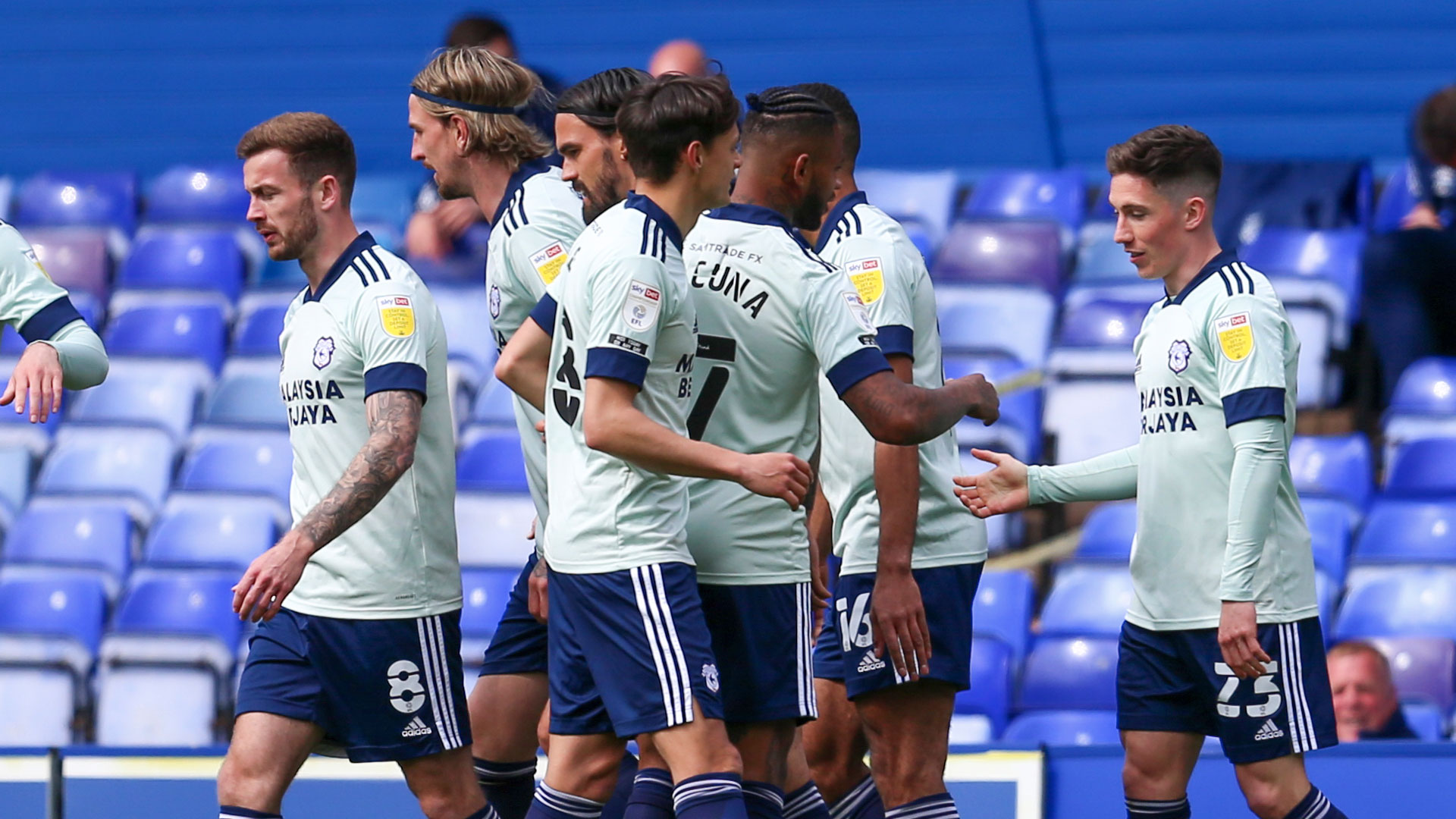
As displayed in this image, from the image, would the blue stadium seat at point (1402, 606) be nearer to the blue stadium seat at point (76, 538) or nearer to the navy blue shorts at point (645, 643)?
the navy blue shorts at point (645, 643)

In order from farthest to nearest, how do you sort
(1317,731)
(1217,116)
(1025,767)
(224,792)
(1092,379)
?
(1217,116)
(1092,379)
(1025,767)
(1317,731)
(224,792)

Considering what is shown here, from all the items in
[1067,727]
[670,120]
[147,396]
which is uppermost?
[147,396]

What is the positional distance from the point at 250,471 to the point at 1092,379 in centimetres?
374

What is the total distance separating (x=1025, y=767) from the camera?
5.61 meters

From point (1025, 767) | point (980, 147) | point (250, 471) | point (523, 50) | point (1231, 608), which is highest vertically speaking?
point (523, 50)

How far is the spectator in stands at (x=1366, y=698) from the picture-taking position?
604 cm

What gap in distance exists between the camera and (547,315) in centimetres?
421

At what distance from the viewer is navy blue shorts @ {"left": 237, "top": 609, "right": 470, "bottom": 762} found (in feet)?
14.4

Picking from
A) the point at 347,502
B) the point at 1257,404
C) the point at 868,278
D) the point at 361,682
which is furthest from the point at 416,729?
the point at 1257,404

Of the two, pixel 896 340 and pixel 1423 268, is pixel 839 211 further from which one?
pixel 1423 268

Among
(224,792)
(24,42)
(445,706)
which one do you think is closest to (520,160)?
(445,706)

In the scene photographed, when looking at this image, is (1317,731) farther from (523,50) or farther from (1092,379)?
(523,50)

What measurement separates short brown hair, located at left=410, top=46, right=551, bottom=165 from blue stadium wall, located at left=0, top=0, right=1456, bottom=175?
5.37 m

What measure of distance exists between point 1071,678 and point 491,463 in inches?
111
